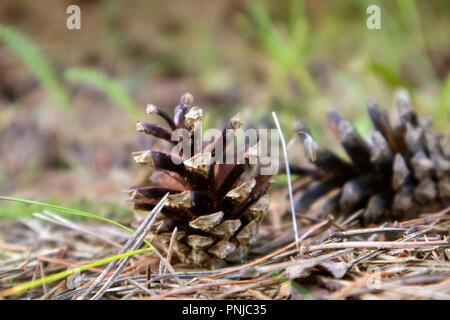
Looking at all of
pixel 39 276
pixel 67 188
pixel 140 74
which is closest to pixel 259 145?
pixel 39 276

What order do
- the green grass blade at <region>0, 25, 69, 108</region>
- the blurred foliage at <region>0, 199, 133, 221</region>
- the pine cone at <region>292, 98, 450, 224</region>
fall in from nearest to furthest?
the pine cone at <region>292, 98, 450, 224</region>, the blurred foliage at <region>0, 199, 133, 221</region>, the green grass blade at <region>0, 25, 69, 108</region>

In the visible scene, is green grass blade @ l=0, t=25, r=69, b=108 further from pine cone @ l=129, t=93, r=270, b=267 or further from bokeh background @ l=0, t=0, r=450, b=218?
pine cone @ l=129, t=93, r=270, b=267

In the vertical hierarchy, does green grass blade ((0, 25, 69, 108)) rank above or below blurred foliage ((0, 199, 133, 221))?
above

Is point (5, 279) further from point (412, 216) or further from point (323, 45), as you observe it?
point (323, 45)
